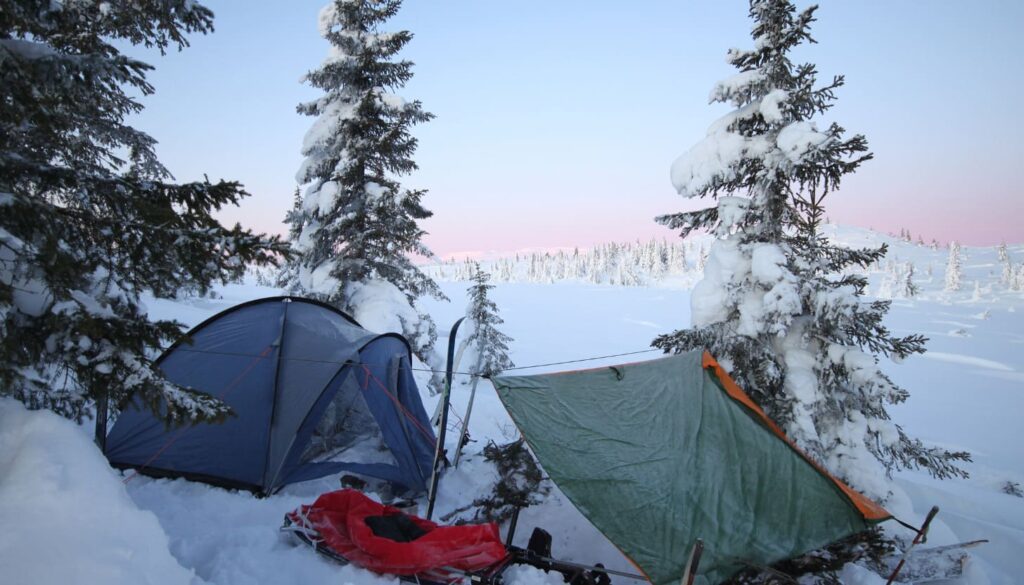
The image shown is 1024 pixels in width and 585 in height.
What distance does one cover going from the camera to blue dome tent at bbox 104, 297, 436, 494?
260 inches

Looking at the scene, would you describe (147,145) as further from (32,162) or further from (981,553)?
(981,553)

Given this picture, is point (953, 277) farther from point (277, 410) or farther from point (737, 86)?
point (277, 410)

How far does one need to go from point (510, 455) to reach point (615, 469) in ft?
9.15

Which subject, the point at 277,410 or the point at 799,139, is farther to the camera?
the point at 799,139

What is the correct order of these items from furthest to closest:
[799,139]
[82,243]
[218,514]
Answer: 1. [799,139]
2. [218,514]
3. [82,243]

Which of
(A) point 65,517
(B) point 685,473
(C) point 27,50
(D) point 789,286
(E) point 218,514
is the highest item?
(C) point 27,50

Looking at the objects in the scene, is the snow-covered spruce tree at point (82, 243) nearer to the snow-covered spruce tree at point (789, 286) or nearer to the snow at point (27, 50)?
the snow at point (27, 50)

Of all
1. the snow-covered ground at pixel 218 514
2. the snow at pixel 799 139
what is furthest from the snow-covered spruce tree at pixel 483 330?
the snow at pixel 799 139

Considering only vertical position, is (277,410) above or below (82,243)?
below

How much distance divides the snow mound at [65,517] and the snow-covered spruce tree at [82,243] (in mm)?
339

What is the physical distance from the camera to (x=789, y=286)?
7070mm

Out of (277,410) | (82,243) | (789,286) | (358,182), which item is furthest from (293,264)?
(789,286)

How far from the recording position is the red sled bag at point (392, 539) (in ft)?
14.6

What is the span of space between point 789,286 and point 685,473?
146 inches
